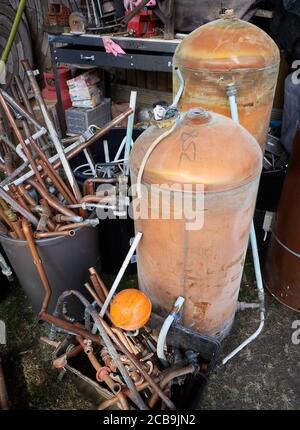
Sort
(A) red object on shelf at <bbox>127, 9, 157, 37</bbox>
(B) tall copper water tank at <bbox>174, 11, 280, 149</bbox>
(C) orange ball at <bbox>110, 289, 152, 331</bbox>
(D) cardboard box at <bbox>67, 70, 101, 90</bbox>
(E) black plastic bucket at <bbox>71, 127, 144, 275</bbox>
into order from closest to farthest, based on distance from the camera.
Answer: (C) orange ball at <bbox>110, 289, 152, 331</bbox> < (B) tall copper water tank at <bbox>174, 11, 280, 149</bbox> < (E) black plastic bucket at <bbox>71, 127, 144, 275</bbox> < (A) red object on shelf at <bbox>127, 9, 157, 37</bbox> < (D) cardboard box at <bbox>67, 70, 101, 90</bbox>

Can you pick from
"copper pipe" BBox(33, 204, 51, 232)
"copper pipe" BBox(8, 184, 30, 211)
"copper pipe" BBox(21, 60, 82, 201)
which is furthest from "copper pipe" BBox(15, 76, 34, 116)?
"copper pipe" BBox(33, 204, 51, 232)

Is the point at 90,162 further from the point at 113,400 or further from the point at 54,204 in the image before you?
the point at 113,400

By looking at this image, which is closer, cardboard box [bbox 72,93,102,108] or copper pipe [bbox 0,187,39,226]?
copper pipe [bbox 0,187,39,226]

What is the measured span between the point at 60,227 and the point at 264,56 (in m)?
1.20

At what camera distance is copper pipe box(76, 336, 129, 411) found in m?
1.29

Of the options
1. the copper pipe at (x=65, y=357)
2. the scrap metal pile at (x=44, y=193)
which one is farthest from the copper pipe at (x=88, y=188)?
the copper pipe at (x=65, y=357)

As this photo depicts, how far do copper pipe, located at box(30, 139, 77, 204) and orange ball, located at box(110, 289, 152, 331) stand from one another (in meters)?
0.63

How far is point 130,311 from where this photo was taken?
49.2 inches

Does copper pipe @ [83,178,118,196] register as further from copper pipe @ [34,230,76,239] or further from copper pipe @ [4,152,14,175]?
copper pipe @ [4,152,14,175]

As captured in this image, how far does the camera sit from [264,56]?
150 cm

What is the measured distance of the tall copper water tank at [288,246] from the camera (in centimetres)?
171

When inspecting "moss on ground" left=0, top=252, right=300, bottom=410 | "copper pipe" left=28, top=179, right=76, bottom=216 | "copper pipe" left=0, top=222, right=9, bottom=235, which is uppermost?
"copper pipe" left=28, top=179, right=76, bottom=216
